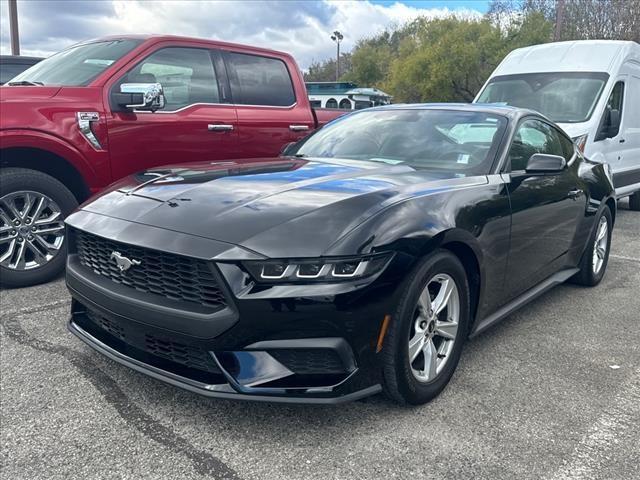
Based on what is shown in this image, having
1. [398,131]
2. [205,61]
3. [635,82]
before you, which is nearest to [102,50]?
[205,61]

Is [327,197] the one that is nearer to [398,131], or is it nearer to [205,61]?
[398,131]

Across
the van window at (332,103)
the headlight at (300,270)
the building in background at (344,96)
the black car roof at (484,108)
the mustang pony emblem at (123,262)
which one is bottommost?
the van window at (332,103)

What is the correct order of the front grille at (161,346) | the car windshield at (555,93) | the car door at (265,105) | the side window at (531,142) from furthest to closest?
the car windshield at (555,93) → the car door at (265,105) → the side window at (531,142) → the front grille at (161,346)

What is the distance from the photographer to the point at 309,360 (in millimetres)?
2324

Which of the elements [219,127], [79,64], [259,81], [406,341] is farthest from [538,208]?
[79,64]

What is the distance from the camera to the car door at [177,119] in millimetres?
4648

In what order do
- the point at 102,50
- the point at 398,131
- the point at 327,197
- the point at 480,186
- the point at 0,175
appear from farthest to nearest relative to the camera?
the point at 102,50 → the point at 0,175 → the point at 398,131 → the point at 480,186 → the point at 327,197

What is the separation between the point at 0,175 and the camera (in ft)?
13.8

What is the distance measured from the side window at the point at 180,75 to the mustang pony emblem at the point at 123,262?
2.55 meters

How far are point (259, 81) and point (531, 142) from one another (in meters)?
2.87

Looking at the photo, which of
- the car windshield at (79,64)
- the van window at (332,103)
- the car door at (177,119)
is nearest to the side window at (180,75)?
the car door at (177,119)

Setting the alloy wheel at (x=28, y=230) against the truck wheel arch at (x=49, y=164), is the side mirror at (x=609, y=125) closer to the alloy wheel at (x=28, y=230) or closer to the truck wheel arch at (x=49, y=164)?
the truck wheel arch at (x=49, y=164)

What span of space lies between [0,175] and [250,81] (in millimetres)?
2435

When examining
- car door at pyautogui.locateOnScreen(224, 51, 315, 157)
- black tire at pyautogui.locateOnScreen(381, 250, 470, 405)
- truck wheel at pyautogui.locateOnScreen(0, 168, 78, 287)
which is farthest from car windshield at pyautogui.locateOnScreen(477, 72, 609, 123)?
truck wheel at pyautogui.locateOnScreen(0, 168, 78, 287)
